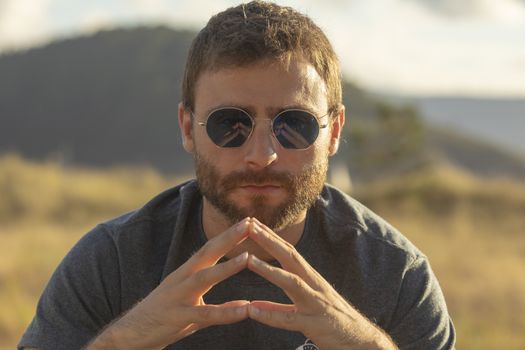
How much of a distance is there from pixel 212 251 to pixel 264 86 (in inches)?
26.3

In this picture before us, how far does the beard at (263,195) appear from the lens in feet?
9.43

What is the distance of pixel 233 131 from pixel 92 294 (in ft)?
2.34

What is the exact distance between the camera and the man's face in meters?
2.87

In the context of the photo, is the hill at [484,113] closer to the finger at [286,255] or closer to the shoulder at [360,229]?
the shoulder at [360,229]

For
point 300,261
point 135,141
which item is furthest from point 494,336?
point 135,141

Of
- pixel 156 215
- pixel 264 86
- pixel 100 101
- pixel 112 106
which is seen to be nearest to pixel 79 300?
pixel 156 215

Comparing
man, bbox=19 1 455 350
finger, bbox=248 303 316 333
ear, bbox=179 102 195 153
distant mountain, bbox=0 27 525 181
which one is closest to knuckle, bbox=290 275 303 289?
finger, bbox=248 303 316 333

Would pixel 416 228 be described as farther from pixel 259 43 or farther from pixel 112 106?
pixel 112 106

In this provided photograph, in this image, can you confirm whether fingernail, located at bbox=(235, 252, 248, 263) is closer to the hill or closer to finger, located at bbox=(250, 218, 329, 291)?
finger, located at bbox=(250, 218, 329, 291)

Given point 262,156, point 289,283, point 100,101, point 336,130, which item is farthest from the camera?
point 100,101

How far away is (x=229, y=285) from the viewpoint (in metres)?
2.95

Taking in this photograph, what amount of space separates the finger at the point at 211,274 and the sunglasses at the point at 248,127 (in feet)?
1.83

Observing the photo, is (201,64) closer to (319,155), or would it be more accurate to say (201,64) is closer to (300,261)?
(319,155)

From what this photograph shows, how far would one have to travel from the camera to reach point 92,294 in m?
2.92
